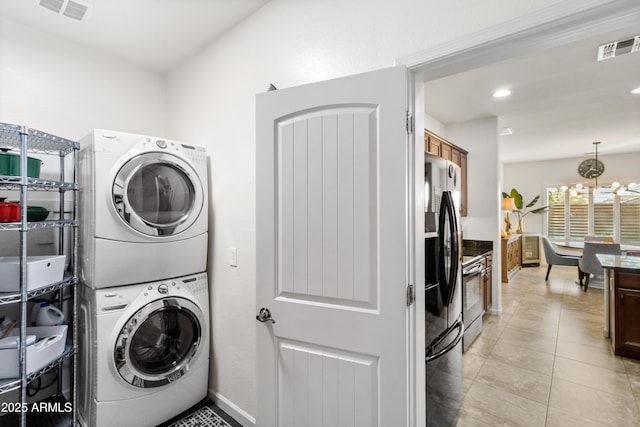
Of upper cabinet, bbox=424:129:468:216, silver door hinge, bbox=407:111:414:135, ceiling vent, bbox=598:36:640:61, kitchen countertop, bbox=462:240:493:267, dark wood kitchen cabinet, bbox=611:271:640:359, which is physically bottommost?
dark wood kitchen cabinet, bbox=611:271:640:359

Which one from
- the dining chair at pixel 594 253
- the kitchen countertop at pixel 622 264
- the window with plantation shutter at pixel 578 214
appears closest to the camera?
the kitchen countertop at pixel 622 264

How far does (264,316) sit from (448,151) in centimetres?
307

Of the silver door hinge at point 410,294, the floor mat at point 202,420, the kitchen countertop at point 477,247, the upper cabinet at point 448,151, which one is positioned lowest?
the floor mat at point 202,420

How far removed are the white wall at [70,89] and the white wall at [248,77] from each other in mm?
283

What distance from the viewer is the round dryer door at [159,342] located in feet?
5.72

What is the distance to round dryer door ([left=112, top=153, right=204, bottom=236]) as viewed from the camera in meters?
1.76

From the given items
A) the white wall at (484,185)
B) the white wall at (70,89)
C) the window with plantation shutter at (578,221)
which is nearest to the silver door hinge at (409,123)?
the white wall at (70,89)

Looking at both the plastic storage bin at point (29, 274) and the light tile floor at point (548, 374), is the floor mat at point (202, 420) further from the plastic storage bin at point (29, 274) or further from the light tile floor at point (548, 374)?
the light tile floor at point (548, 374)

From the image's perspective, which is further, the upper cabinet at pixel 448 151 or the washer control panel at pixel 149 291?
the upper cabinet at pixel 448 151

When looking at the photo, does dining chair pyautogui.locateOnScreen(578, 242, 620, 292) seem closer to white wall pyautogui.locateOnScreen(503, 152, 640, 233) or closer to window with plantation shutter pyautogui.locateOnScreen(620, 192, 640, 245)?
window with plantation shutter pyautogui.locateOnScreen(620, 192, 640, 245)

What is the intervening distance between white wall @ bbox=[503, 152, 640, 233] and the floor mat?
8682 mm

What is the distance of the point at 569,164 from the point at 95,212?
9.37 m

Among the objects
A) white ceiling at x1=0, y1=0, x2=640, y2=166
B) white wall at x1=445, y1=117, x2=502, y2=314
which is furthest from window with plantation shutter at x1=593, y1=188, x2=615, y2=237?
white wall at x1=445, y1=117, x2=502, y2=314

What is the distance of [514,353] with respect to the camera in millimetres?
2947
